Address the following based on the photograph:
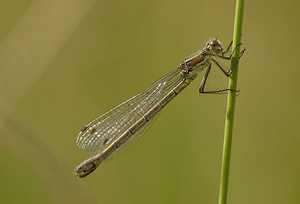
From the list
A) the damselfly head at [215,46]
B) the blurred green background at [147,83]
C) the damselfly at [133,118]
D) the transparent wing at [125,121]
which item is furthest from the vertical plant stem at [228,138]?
the blurred green background at [147,83]

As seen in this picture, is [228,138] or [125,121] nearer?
[228,138]

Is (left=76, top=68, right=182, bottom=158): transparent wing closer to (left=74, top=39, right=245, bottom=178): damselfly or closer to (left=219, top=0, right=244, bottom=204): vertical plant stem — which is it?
(left=74, top=39, right=245, bottom=178): damselfly

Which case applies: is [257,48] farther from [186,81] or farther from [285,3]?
[186,81]

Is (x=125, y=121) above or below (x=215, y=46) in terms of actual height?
below

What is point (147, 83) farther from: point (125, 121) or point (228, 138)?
point (228, 138)

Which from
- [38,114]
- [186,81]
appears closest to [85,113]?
[38,114]

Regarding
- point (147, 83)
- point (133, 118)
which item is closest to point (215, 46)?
point (133, 118)

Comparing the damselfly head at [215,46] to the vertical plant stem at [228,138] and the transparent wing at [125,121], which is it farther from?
the vertical plant stem at [228,138]

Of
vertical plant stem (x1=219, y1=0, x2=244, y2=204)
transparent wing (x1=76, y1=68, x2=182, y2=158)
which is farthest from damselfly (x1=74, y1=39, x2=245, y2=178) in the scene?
vertical plant stem (x1=219, y1=0, x2=244, y2=204)
